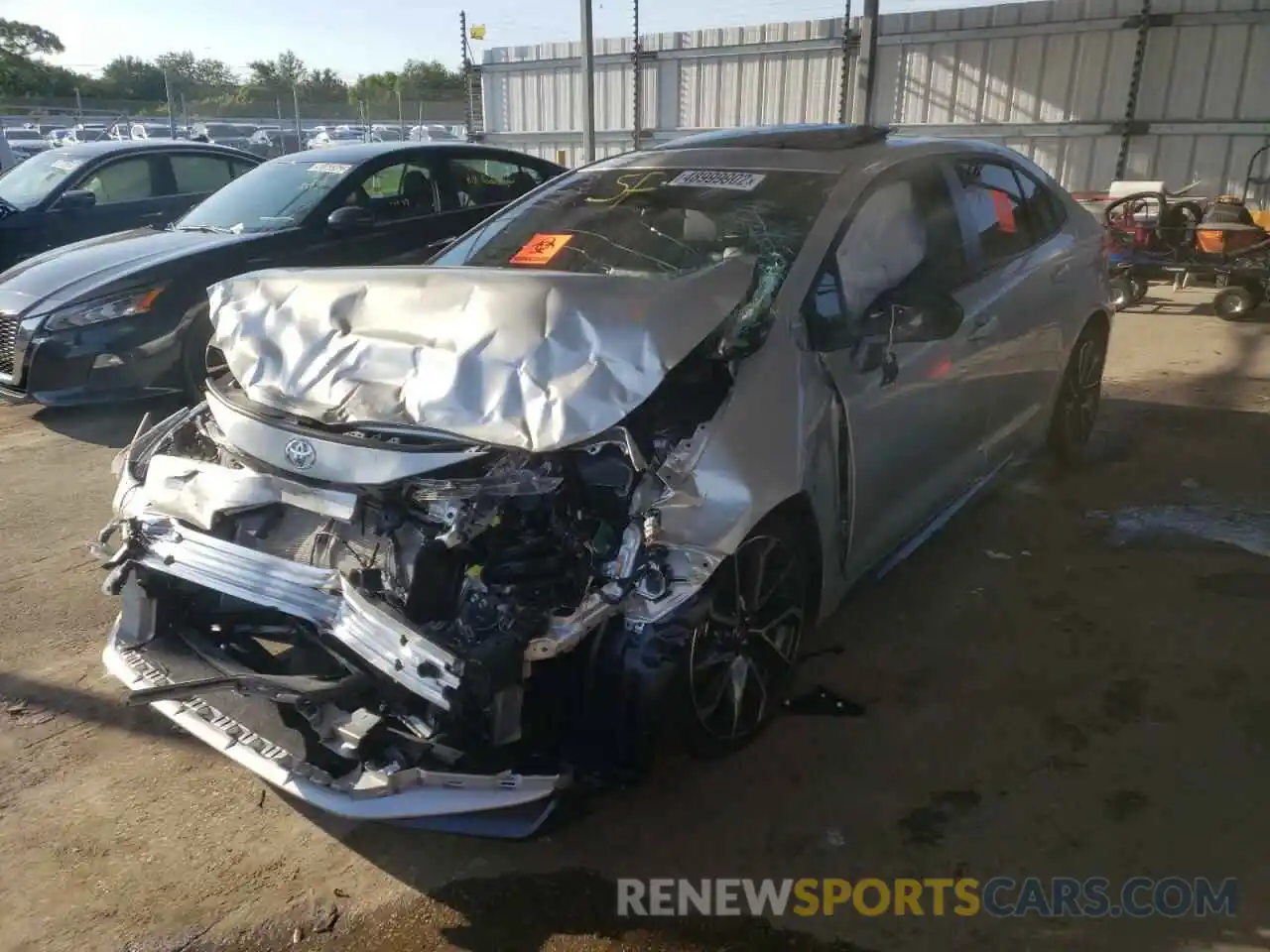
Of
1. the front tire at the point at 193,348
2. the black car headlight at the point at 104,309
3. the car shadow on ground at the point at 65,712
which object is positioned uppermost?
the black car headlight at the point at 104,309

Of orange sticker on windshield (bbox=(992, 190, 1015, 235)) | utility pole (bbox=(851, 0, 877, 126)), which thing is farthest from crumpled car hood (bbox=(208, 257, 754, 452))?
utility pole (bbox=(851, 0, 877, 126))

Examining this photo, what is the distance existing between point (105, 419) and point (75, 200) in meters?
2.59

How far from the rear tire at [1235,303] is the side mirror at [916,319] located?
757 cm

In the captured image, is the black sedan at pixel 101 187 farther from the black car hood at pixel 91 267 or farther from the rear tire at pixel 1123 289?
the rear tire at pixel 1123 289

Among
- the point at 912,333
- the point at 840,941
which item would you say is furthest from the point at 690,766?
the point at 912,333

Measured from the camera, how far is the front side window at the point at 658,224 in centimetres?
342

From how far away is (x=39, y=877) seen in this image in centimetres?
261

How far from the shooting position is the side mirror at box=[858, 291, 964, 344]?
3139 mm

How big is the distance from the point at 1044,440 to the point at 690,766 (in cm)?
298

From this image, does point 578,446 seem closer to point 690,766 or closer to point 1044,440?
point 690,766

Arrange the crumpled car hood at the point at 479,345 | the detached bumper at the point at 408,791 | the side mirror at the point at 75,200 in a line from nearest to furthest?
the detached bumper at the point at 408,791 → the crumpled car hood at the point at 479,345 → the side mirror at the point at 75,200

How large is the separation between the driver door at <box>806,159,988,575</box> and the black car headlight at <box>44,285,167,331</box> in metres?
4.45

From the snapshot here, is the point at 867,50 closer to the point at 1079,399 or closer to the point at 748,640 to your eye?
the point at 1079,399

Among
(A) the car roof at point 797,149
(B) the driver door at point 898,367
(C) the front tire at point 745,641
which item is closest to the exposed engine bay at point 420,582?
(C) the front tire at point 745,641
